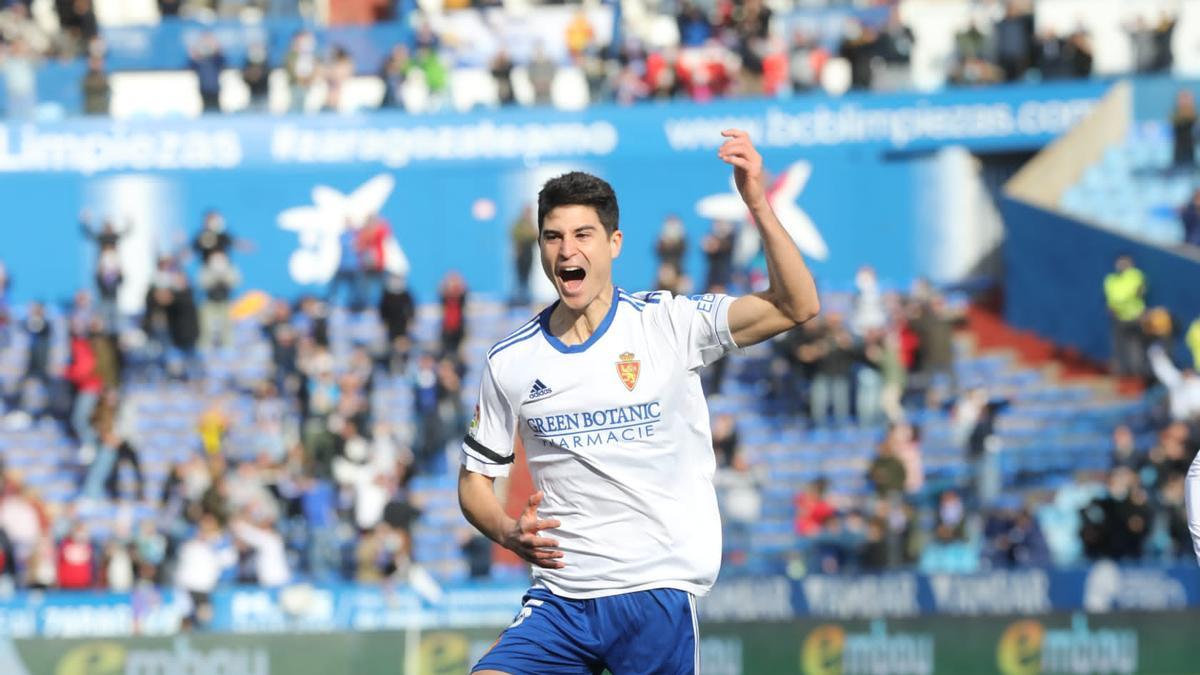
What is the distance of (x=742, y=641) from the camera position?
44.1 ft

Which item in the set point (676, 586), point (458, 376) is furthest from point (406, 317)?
point (676, 586)

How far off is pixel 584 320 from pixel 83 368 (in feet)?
57.4

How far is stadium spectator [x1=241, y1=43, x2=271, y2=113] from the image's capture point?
84.8 ft

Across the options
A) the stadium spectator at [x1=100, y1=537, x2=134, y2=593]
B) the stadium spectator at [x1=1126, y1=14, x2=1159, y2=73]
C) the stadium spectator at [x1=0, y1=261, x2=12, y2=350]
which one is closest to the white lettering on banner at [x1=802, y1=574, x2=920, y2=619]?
the stadium spectator at [x1=100, y1=537, x2=134, y2=593]

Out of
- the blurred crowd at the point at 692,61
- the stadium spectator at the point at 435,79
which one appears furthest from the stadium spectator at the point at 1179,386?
the stadium spectator at the point at 435,79

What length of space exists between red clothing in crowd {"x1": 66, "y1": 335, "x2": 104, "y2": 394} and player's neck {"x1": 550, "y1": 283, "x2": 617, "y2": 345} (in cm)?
1723

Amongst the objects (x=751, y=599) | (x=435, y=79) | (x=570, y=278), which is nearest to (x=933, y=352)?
(x=751, y=599)

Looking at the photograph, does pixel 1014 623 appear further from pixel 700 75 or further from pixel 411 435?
pixel 700 75

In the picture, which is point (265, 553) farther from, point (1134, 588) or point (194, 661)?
point (1134, 588)

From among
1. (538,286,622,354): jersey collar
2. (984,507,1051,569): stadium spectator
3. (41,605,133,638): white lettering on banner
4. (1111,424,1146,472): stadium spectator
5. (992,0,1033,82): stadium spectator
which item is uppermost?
(992,0,1033,82): stadium spectator

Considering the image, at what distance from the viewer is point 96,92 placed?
2591cm

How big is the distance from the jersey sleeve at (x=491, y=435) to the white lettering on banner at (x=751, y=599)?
380 inches

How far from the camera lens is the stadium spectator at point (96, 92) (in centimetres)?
2588

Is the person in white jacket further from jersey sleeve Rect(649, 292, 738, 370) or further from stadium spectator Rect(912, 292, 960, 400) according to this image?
stadium spectator Rect(912, 292, 960, 400)
